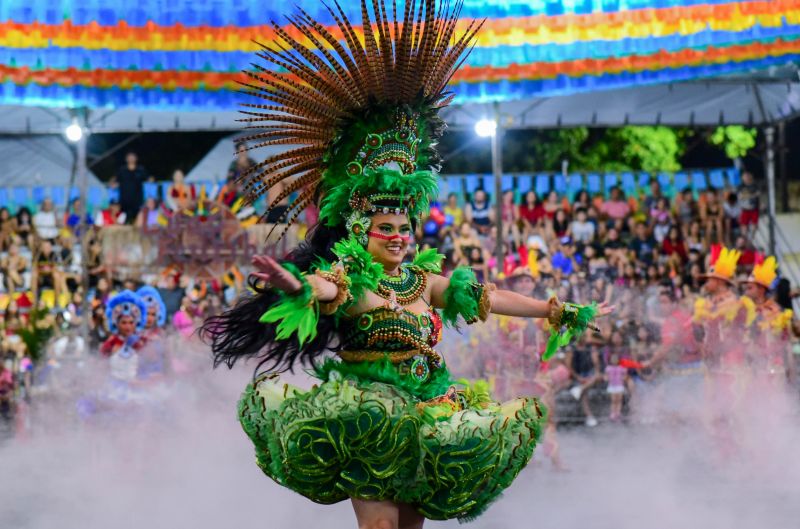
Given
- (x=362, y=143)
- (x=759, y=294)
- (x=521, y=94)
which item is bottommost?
(x=759, y=294)

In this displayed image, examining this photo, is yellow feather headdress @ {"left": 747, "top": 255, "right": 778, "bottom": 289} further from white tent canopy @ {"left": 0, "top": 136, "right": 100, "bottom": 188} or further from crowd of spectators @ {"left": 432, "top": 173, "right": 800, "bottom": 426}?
white tent canopy @ {"left": 0, "top": 136, "right": 100, "bottom": 188}

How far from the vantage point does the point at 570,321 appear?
19.1ft

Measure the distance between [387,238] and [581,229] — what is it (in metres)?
10.3

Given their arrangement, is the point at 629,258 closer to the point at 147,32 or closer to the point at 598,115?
the point at 598,115

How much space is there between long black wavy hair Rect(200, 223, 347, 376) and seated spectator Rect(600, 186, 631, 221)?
1076 cm

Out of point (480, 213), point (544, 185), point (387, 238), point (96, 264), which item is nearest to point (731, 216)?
point (544, 185)

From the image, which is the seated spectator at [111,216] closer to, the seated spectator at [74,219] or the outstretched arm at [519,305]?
the seated spectator at [74,219]

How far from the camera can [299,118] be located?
581 centimetres

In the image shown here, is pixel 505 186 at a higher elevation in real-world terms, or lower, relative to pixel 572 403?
higher

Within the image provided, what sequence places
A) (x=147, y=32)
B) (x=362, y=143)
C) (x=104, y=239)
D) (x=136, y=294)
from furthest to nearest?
1. (x=104, y=239)
2. (x=147, y=32)
3. (x=136, y=294)
4. (x=362, y=143)

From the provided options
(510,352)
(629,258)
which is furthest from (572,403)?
(629,258)

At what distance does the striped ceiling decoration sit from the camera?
11820mm

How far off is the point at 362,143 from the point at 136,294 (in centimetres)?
524

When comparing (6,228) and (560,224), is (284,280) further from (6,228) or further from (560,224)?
(6,228)
